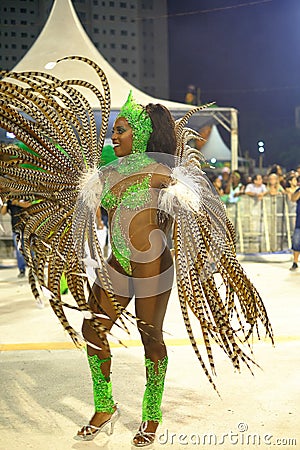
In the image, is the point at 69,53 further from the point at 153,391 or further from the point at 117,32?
the point at 153,391

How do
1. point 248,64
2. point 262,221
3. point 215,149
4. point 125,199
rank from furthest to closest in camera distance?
point 248,64
point 215,149
point 262,221
point 125,199

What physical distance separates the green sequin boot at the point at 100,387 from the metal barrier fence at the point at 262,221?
24.4ft

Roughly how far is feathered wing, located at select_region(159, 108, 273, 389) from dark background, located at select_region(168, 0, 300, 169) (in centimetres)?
1220

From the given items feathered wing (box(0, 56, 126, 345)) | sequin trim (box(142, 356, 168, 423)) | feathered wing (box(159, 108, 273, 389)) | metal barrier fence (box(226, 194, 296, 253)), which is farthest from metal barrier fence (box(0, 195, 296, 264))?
sequin trim (box(142, 356, 168, 423))

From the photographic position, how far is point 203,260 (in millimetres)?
2775

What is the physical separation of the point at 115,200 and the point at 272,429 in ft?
4.28

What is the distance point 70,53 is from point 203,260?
336 inches

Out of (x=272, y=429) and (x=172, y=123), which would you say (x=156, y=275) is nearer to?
(x=172, y=123)

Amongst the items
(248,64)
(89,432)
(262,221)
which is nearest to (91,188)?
(89,432)

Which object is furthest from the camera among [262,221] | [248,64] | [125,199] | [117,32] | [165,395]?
[248,64]

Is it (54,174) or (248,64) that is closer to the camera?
(54,174)

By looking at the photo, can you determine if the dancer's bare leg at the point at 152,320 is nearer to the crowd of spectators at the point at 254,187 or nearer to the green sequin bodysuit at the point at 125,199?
the green sequin bodysuit at the point at 125,199

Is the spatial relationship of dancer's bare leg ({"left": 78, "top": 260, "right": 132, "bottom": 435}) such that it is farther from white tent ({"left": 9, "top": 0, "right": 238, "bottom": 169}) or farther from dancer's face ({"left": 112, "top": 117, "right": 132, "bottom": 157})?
white tent ({"left": 9, "top": 0, "right": 238, "bottom": 169})

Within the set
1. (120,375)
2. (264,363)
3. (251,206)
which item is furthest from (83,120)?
(251,206)
